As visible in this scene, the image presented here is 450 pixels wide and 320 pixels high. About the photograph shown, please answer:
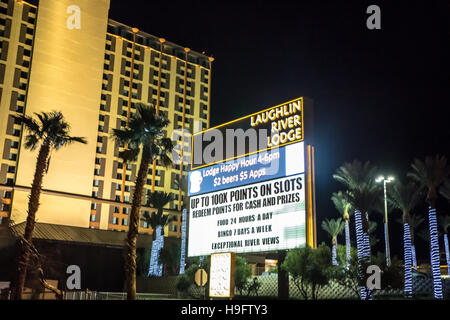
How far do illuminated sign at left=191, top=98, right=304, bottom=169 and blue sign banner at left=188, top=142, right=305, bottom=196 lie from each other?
55cm

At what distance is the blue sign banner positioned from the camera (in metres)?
31.0

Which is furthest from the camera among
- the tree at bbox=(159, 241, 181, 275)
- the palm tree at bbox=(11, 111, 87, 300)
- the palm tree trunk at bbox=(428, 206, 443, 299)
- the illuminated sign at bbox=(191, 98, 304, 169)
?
the tree at bbox=(159, 241, 181, 275)

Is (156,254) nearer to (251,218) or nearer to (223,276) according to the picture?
(251,218)

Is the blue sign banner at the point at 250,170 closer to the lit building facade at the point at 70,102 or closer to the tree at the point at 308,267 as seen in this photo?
the tree at the point at 308,267

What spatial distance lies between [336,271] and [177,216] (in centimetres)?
7462

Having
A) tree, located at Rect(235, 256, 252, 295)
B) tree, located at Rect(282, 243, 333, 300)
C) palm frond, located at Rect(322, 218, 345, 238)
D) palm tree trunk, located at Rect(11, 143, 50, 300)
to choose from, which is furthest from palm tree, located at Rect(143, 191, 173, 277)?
palm tree trunk, located at Rect(11, 143, 50, 300)

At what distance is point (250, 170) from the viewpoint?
33812mm

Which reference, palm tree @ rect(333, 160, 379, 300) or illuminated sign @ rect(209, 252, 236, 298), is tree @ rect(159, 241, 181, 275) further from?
illuminated sign @ rect(209, 252, 236, 298)

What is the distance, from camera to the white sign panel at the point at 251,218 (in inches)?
1193

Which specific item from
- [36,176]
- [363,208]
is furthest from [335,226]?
[36,176]

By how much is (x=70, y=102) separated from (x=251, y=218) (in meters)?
58.6

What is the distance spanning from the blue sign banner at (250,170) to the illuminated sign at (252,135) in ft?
1.81
